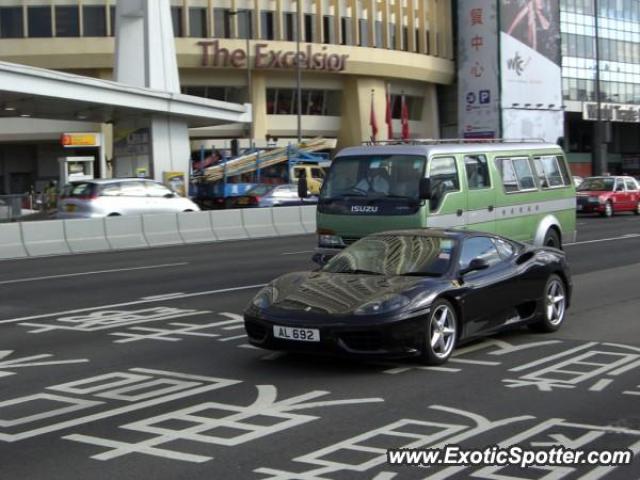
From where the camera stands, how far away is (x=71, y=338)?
33.9ft

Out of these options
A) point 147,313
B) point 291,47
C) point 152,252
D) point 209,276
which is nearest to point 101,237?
point 152,252

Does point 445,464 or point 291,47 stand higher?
point 291,47

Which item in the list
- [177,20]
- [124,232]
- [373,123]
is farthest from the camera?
[373,123]

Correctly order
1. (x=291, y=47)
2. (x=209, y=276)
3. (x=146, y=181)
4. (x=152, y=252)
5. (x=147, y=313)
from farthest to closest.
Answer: (x=291, y=47) < (x=146, y=181) < (x=152, y=252) < (x=209, y=276) < (x=147, y=313)

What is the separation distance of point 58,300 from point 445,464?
9.30 meters

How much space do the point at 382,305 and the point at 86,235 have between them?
1716 cm

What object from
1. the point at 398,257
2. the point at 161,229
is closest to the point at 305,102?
the point at 161,229

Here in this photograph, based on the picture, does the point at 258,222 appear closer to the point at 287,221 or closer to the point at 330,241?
the point at 287,221

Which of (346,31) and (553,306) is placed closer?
(553,306)

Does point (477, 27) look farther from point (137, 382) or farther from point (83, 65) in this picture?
point (137, 382)

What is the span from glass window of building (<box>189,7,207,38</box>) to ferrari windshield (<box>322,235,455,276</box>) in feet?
179

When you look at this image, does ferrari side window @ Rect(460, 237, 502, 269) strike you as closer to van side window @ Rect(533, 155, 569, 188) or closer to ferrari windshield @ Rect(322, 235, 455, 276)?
ferrari windshield @ Rect(322, 235, 455, 276)

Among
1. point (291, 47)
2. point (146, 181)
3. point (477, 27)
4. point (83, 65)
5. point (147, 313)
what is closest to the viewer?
point (147, 313)

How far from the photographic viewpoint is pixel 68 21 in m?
59.3
